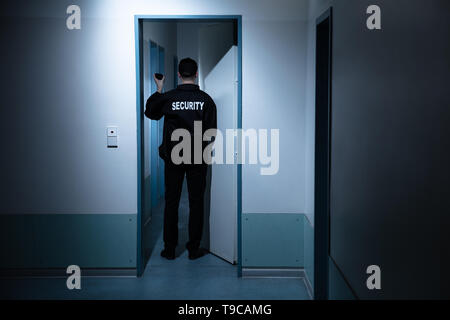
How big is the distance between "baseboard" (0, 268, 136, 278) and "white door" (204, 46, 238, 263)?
79 cm

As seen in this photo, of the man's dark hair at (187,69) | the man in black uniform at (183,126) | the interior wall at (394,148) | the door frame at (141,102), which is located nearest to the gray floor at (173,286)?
the door frame at (141,102)

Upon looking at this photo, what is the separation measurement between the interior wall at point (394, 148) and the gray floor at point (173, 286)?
1.11 meters

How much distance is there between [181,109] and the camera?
3.71 metres

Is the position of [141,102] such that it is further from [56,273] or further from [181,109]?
[56,273]

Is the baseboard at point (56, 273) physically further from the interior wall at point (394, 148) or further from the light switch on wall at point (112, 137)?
the interior wall at point (394, 148)

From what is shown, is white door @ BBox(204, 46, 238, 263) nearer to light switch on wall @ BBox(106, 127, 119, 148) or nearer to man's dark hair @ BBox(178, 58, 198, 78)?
man's dark hair @ BBox(178, 58, 198, 78)

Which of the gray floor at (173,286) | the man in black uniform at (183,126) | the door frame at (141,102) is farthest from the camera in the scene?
the man in black uniform at (183,126)

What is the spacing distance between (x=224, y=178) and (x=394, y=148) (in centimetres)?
237

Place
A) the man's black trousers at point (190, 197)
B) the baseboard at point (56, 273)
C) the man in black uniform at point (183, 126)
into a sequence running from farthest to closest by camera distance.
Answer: the man's black trousers at point (190, 197)
the man in black uniform at point (183, 126)
the baseboard at point (56, 273)

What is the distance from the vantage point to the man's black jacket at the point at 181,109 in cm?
371

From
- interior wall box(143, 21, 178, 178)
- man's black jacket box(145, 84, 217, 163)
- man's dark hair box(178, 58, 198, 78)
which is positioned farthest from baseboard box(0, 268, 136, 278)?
interior wall box(143, 21, 178, 178)

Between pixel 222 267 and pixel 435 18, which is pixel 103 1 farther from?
pixel 435 18

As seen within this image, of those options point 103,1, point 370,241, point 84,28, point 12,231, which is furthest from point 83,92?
point 370,241

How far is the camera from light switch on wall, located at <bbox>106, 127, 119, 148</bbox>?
11.5 ft
